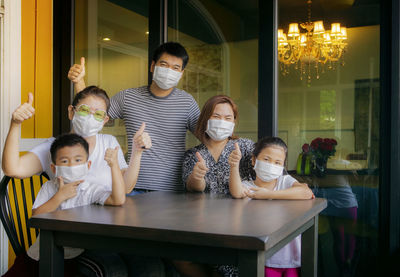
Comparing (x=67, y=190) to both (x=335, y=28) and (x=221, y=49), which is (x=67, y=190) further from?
(x=335, y=28)

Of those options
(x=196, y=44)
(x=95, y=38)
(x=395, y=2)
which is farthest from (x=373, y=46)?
(x=95, y=38)

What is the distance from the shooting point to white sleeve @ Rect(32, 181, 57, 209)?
1800mm

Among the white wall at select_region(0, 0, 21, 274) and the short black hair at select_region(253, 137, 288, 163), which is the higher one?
the white wall at select_region(0, 0, 21, 274)

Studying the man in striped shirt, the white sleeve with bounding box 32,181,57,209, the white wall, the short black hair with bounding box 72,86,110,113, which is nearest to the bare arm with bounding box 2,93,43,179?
the white sleeve with bounding box 32,181,57,209

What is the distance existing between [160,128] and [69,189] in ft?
2.66

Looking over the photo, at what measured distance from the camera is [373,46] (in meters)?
2.43

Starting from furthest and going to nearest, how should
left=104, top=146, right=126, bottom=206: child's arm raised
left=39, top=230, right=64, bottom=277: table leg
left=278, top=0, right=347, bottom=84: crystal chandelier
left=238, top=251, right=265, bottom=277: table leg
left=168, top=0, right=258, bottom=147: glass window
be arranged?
left=168, top=0, right=258, bottom=147: glass window → left=278, top=0, right=347, bottom=84: crystal chandelier → left=104, top=146, right=126, bottom=206: child's arm raised → left=39, top=230, right=64, bottom=277: table leg → left=238, top=251, right=265, bottom=277: table leg

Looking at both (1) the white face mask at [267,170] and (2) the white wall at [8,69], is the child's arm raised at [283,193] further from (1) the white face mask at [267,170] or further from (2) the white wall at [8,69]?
(2) the white wall at [8,69]

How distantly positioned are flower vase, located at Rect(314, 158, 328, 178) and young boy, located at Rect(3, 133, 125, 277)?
52.9 inches

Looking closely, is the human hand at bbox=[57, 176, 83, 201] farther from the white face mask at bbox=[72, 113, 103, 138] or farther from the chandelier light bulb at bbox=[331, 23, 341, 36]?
the chandelier light bulb at bbox=[331, 23, 341, 36]

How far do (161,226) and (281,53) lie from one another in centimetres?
169

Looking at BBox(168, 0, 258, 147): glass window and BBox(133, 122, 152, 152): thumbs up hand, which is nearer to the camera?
BBox(133, 122, 152, 152): thumbs up hand

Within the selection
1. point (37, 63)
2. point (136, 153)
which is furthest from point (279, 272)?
point (37, 63)

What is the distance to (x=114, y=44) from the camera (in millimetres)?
3236
